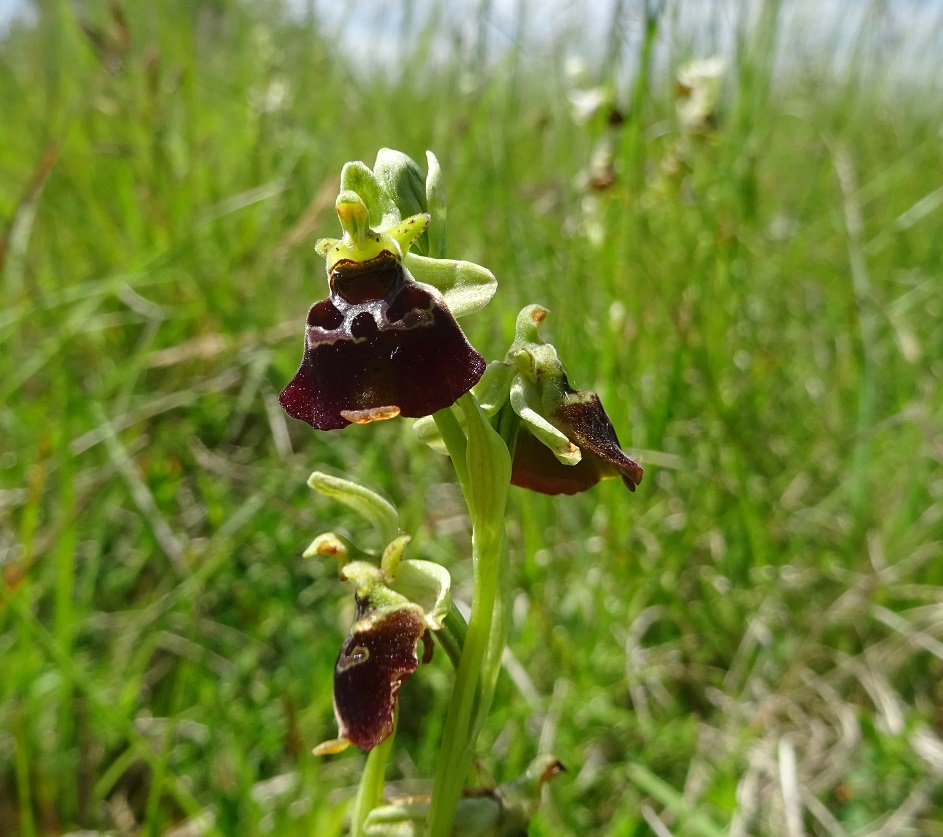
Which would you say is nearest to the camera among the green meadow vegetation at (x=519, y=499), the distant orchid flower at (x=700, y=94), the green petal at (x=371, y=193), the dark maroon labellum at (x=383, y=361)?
the dark maroon labellum at (x=383, y=361)

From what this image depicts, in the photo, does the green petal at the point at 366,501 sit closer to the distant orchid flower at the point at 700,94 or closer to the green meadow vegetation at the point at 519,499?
the green meadow vegetation at the point at 519,499

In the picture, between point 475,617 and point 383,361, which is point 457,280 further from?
point 475,617

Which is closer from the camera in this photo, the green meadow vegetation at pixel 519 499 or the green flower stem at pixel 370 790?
the green flower stem at pixel 370 790

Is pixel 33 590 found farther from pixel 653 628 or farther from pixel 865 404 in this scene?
pixel 865 404

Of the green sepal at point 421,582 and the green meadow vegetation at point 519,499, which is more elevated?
the green sepal at point 421,582

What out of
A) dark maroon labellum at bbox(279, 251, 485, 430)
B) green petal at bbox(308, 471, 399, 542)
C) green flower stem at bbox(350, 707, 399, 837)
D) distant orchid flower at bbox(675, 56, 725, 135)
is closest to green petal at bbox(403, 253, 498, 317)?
dark maroon labellum at bbox(279, 251, 485, 430)

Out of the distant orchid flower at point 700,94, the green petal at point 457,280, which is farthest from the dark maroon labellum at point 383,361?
the distant orchid flower at point 700,94

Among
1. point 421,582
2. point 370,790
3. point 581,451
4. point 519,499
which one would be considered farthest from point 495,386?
point 519,499
